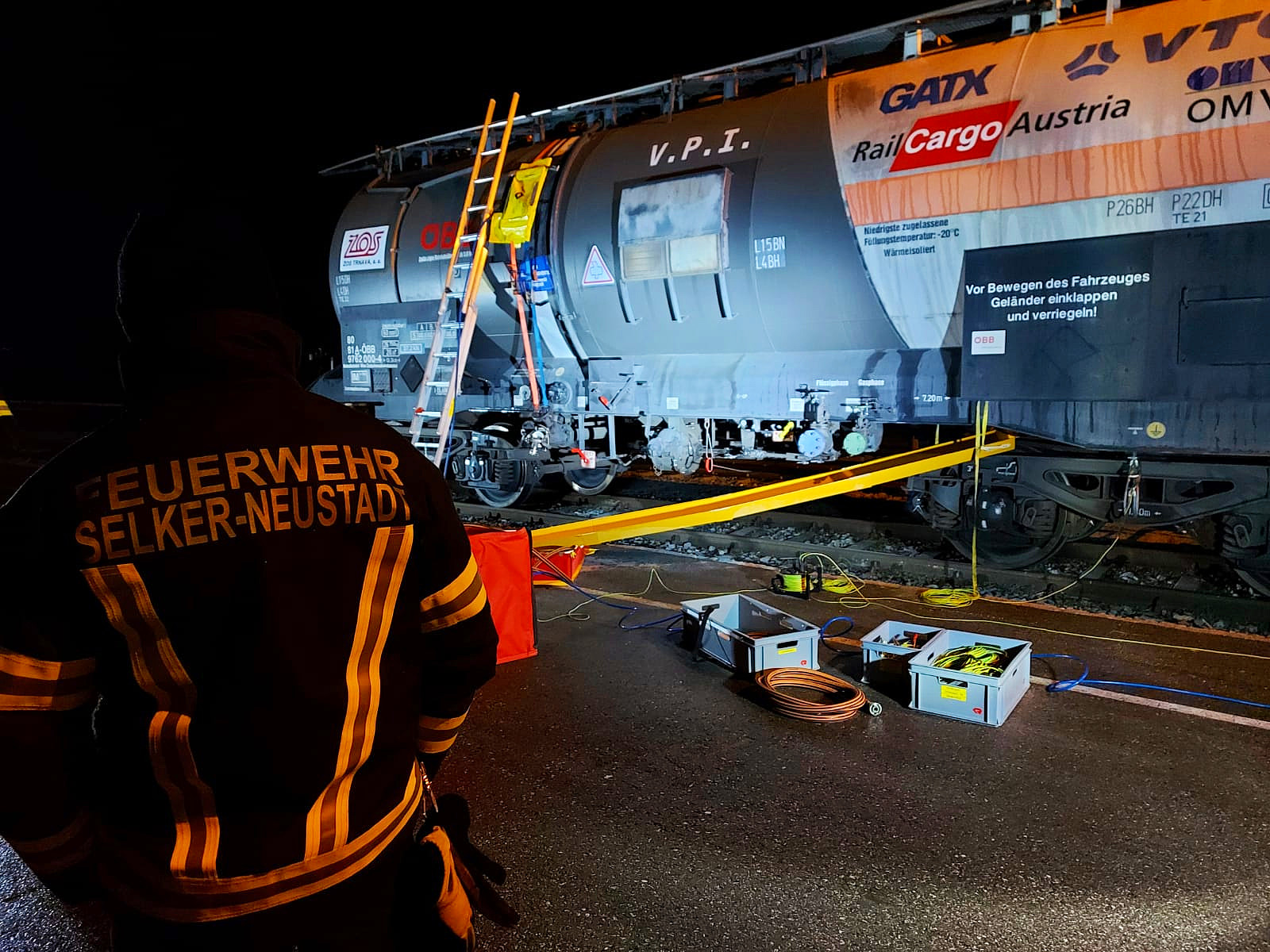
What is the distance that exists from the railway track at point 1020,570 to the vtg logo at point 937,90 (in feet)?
12.4

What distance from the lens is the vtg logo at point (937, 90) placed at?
6.20 m

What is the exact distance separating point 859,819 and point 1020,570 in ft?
13.8

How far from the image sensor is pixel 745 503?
18.6 feet

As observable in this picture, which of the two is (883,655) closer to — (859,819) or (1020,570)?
(859,819)

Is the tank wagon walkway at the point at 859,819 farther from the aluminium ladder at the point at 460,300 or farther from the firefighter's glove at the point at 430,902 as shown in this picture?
the aluminium ladder at the point at 460,300

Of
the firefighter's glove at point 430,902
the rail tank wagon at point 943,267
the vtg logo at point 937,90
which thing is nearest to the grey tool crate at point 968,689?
the rail tank wagon at point 943,267

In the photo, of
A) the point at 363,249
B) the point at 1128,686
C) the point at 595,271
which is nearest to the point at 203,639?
the point at 1128,686

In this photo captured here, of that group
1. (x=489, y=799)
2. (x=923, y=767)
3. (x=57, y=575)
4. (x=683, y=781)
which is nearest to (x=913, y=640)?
(x=923, y=767)

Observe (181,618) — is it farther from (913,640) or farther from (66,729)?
(913,640)

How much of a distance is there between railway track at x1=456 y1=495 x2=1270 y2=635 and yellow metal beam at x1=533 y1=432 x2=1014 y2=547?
3.78 feet

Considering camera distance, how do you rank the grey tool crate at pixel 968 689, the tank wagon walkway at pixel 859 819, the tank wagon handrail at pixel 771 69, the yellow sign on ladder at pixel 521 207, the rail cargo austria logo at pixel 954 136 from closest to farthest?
the tank wagon walkway at pixel 859 819, the grey tool crate at pixel 968 689, the rail cargo austria logo at pixel 954 136, the tank wagon handrail at pixel 771 69, the yellow sign on ladder at pixel 521 207

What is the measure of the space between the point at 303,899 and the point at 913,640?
14.4 ft

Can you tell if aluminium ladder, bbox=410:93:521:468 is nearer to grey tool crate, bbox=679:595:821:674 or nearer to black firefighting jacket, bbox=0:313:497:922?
grey tool crate, bbox=679:595:821:674

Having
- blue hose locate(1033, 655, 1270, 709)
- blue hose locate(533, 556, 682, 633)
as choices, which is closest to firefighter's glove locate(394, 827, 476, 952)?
blue hose locate(1033, 655, 1270, 709)
